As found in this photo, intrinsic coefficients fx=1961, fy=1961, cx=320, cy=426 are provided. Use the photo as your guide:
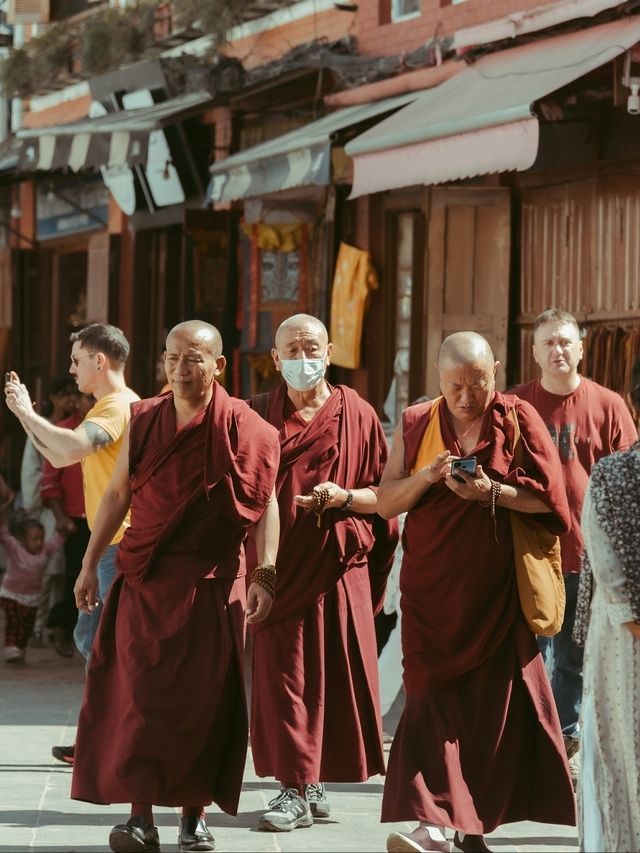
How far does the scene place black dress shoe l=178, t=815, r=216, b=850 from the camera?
7.05m

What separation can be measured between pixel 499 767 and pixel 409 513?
96 cm

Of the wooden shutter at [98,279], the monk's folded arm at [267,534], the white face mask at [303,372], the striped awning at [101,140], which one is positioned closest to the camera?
the monk's folded arm at [267,534]

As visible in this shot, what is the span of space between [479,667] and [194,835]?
120 cm

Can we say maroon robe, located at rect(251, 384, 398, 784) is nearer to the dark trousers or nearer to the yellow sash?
the yellow sash

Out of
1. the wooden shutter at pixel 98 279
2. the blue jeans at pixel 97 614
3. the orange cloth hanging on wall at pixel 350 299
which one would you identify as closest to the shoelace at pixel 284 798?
the blue jeans at pixel 97 614

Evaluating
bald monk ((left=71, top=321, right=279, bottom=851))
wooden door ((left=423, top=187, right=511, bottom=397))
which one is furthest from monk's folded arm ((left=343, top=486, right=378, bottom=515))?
wooden door ((left=423, top=187, right=511, bottom=397))

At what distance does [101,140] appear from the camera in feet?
49.1

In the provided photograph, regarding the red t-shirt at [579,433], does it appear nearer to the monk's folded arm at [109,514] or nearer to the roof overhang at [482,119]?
the roof overhang at [482,119]

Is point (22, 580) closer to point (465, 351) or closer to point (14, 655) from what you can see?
point (14, 655)

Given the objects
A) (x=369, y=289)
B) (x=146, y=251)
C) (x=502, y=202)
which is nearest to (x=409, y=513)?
(x=502, y=202)

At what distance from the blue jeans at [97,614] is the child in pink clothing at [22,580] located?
12.6ft

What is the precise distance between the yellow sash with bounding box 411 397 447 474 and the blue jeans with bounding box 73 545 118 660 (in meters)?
1.97

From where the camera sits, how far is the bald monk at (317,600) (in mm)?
7750

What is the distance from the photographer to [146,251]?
63.6 ft
